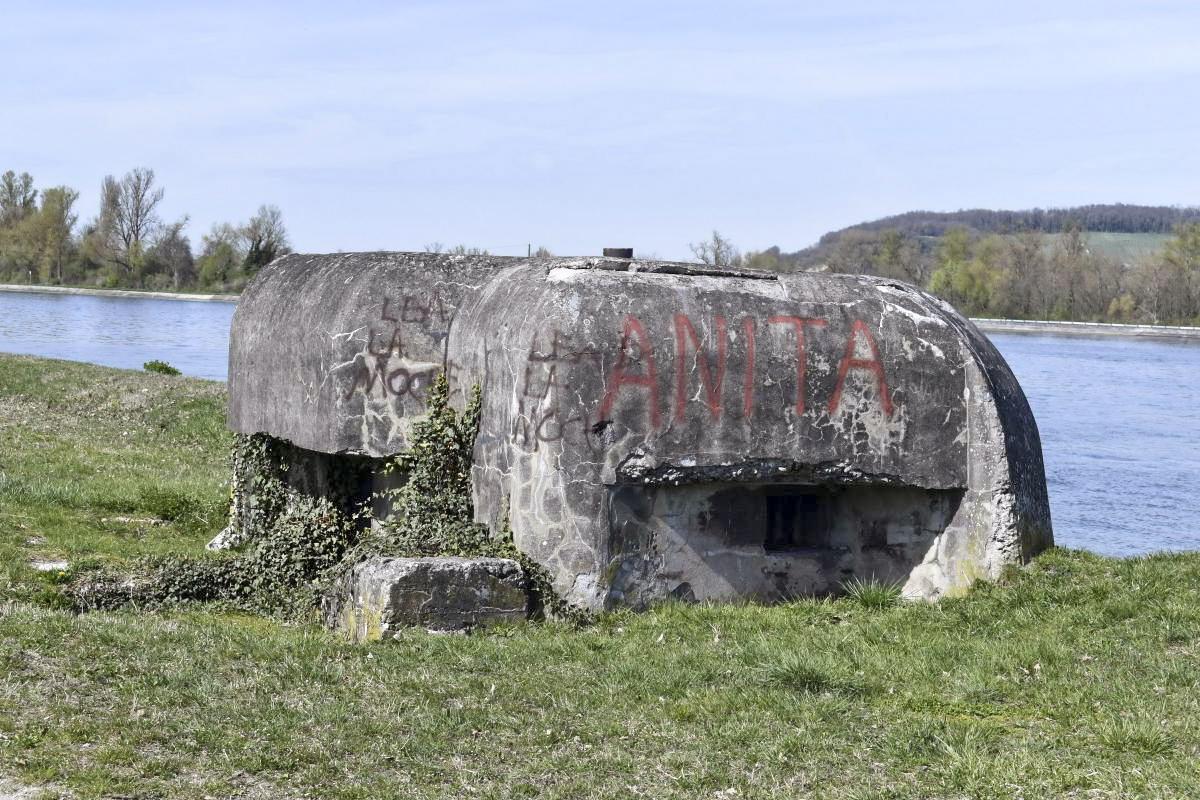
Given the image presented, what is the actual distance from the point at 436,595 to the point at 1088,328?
236 feet

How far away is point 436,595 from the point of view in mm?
9250

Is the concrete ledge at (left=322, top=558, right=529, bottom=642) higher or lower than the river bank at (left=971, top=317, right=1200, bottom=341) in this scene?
lower

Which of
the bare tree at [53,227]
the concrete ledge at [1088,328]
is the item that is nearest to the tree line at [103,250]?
the bare tree at [53,227]

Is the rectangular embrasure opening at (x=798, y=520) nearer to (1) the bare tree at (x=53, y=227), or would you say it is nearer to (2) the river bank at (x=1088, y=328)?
(2) the river bank at (x=1088, y=328)

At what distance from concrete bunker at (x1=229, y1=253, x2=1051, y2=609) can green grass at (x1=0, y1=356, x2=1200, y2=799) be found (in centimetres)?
55

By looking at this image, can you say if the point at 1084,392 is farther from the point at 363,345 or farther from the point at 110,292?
the point at 110,292

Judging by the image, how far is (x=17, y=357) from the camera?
99.5 ft

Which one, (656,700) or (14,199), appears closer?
(656,700)

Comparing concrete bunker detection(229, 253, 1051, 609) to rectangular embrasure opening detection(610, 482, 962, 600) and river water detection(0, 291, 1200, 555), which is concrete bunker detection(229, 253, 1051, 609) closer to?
rectangular embrasure opening detection(610, 482, 962, 600)

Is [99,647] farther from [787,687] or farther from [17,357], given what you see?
[17,357]

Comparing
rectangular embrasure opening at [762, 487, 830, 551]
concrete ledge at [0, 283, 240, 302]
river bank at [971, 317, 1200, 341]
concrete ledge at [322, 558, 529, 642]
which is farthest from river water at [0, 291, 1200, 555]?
concrete ledge at [322, 558, 529, 642]

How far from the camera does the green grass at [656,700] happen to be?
6230mm

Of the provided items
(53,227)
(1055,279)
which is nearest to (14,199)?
(53,227)

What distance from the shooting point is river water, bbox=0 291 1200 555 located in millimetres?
25641
